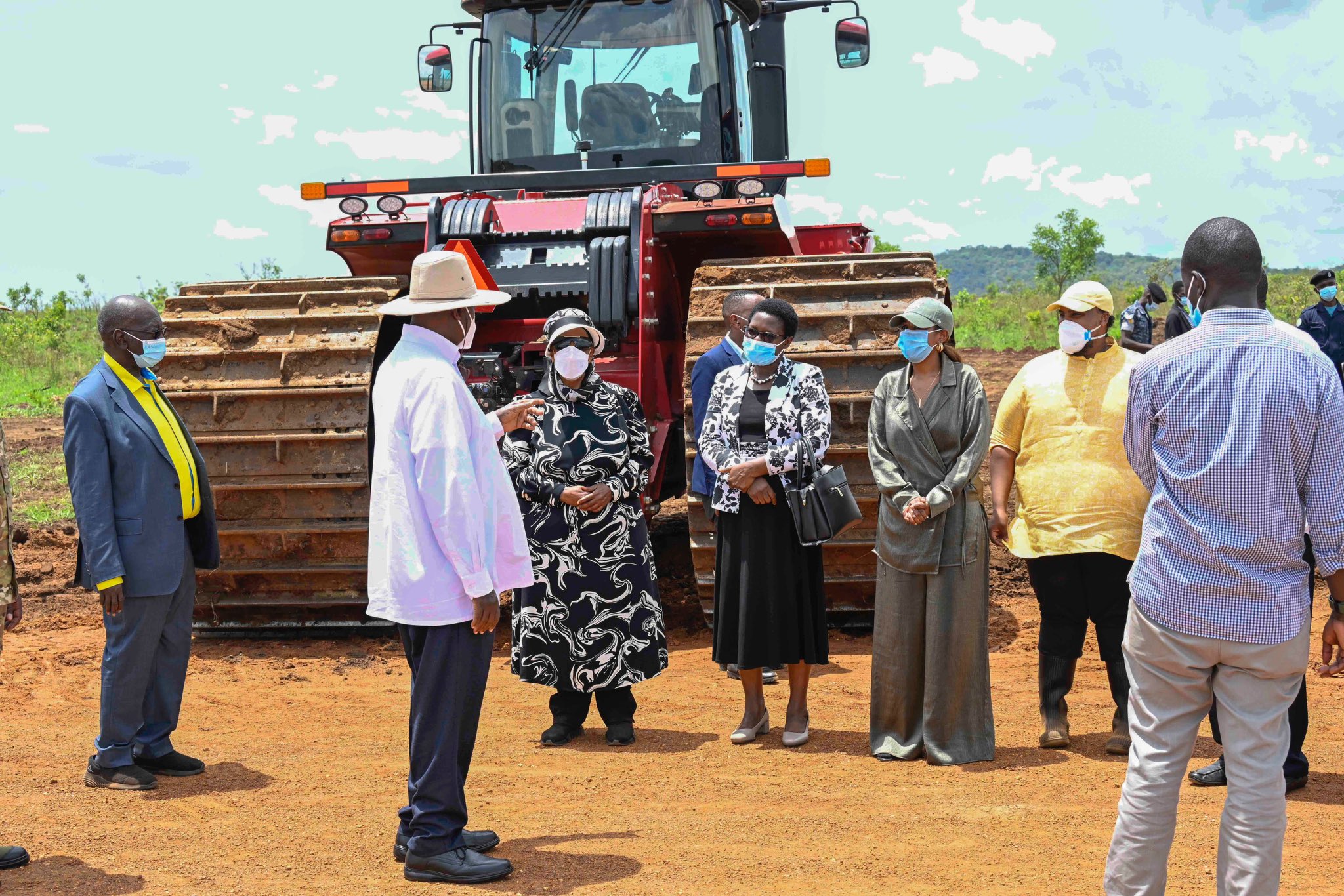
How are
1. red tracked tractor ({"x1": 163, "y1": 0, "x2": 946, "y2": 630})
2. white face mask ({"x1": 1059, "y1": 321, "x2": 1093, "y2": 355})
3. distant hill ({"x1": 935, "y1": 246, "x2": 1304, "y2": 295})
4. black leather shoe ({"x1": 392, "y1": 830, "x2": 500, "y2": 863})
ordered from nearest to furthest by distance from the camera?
black leather shoe ({"x1": 392, "y1": 830, "x2": 500, "y2": 863})
white face mask ({"x1": 1059, "y1": 321, "x2": 1093, "y2": 355})
red tracked tractor ({"x1": 163, "y1": 0, "x2": 946, "y2": 630})
distant hill ({"x1": 935, "y1": 246, "x2": 1304, "y2": 295})

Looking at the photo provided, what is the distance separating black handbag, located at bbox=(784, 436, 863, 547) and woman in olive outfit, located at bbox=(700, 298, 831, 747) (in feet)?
0.18

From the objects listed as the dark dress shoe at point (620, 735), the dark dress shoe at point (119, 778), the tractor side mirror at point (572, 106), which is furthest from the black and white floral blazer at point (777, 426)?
the tractor side mirror at point (572, 106)

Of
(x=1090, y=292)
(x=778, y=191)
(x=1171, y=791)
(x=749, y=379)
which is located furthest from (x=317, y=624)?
(x=1171, y=791)

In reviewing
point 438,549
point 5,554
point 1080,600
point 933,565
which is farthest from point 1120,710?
point 5,554

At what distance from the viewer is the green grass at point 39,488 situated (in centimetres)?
1235

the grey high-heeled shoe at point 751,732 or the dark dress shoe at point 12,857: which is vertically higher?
the dark dress shoe at point 12,857

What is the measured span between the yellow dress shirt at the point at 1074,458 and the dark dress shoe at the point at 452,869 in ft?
8.69

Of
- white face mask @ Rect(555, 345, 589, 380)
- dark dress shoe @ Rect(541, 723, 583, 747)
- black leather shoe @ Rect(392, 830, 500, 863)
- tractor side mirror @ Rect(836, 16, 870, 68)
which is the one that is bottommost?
dark dress shoe @ Rect(541, 723, 583, 747)

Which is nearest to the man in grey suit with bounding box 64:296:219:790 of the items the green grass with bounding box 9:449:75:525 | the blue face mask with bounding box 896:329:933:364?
the blue face mask with bounding box 896:329:933:364

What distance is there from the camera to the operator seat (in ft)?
29.2

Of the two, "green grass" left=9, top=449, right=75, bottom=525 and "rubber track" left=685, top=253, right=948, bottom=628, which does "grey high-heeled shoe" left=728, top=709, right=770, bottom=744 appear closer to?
"rubber track" left=685, top=253, right=948, bottom=628

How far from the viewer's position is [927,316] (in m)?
5.65

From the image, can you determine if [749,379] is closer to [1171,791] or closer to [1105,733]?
[1105,733]

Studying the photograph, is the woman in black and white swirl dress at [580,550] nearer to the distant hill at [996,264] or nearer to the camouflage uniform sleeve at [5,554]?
the camouflage uniform sleeve at [5,554]
